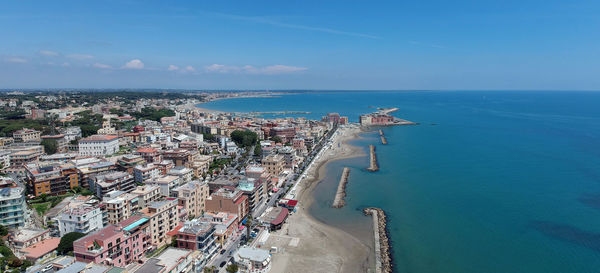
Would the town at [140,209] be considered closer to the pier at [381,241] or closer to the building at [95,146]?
the building at [95,146]

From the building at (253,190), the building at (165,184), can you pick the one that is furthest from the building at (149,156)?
the building at (253,190)

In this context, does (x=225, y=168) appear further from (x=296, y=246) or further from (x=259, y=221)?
(x=296, y=246)

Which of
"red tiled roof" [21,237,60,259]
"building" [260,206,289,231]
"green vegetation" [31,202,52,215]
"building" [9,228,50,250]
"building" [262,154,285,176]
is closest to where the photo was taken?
"red tiled roof" [21,237,60,259]

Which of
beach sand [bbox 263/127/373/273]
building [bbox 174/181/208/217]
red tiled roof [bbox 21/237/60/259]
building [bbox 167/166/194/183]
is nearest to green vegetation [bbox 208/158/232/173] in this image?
building [bbox 167/166/194/183]

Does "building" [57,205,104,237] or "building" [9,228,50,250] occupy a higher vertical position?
"building" [57,205,104,237]

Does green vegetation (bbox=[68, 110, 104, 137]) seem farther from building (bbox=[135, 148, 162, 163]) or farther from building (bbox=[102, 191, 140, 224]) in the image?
building (bbox=[102, 191, 140, 224])

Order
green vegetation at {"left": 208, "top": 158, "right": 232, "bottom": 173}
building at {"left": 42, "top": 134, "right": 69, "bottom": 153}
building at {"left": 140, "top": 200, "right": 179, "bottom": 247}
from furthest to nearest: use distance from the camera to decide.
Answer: building at {"left": 42, "top": 134, "right": 69, "bottom": 153}, green vegetation at {"left": 208, "top": 158, "right": 232, "bottom": 173}, building at {"left": 140, "top": 200, "right": 179, "bottom": 247}
